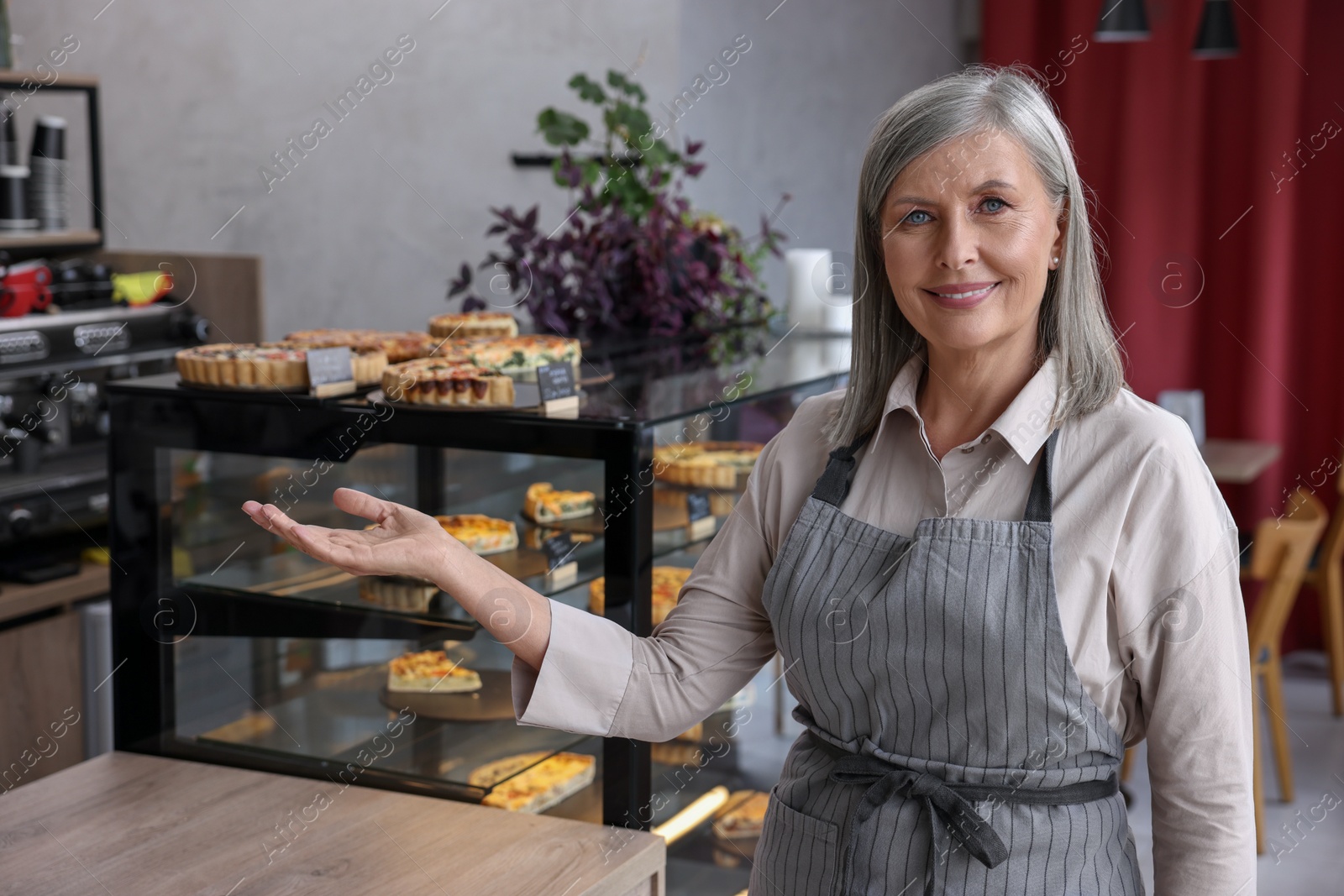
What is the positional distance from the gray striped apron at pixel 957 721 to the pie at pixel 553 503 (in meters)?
0.60

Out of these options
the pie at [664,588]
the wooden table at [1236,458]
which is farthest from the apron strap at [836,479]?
the wooden table at [1236,458]

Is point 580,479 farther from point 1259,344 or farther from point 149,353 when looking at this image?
point 1259,344

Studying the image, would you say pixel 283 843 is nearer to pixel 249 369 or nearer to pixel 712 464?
pixel 249 369

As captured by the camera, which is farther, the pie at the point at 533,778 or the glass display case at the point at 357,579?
the pie at the point at 533,778

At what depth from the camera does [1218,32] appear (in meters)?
4.02

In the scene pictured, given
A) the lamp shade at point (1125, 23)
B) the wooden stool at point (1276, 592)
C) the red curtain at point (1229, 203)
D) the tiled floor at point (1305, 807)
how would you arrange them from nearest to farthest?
the tiled floor at point (1305, 807)
the wooden stool at point (1276, 592)
the lamp shade at point (1125, 23)
the red curtain at point (1229, 203)

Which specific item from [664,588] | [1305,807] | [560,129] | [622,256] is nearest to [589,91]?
[560,129]

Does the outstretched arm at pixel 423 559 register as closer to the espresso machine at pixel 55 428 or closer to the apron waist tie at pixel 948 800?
the apron waist tie at pixel 948 800

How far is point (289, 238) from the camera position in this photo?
457 cm

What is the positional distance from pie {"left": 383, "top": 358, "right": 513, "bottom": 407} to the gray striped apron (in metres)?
0.54

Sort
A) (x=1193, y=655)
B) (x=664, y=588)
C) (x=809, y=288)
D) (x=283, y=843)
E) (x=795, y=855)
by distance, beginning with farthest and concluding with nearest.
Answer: (x=809, y=288) < (x=664, y=588) < (x=283, y=843) < (x=795, y=855) < (x=1193, y=655)

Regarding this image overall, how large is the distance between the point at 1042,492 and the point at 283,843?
0.98 m

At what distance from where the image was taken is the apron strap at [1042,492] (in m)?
1.23

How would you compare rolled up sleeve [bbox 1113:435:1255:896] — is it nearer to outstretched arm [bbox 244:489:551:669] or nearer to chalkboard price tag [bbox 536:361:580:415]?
outstretched arm [bbox 244:489:551:669]
